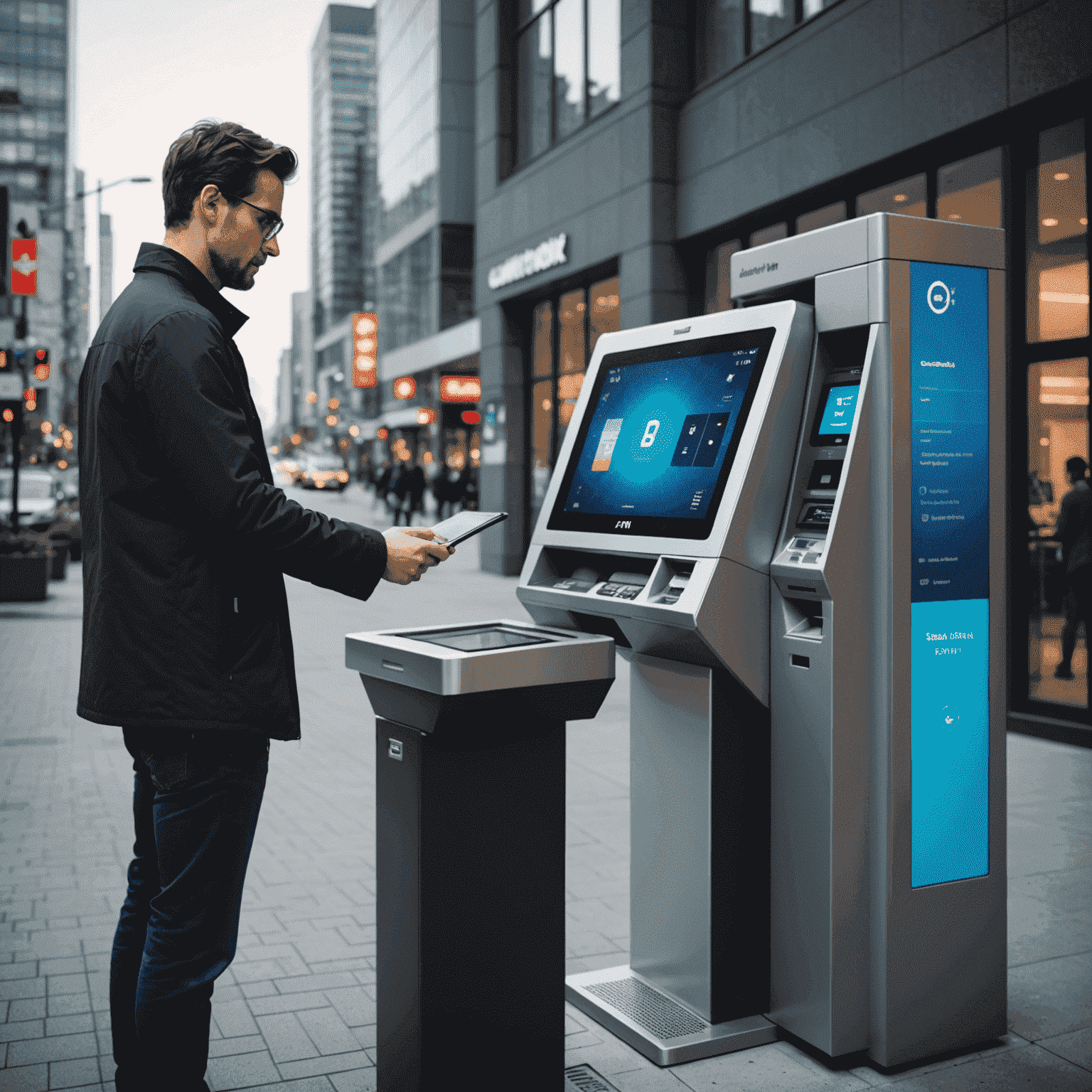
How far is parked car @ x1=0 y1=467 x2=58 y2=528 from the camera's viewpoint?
22344 mm

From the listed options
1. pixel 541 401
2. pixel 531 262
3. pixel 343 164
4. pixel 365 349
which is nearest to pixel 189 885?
pixel 531 262

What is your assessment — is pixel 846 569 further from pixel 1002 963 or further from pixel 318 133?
pixel 318 133

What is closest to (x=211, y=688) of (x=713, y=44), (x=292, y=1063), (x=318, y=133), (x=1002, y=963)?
(x=292, y=1063)

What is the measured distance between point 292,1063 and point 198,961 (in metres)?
1.02

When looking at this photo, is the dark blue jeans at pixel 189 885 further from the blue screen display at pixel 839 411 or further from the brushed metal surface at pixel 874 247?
the brushed metal surface at pixel 874 247

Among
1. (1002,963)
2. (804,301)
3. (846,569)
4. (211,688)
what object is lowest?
(1002,963)

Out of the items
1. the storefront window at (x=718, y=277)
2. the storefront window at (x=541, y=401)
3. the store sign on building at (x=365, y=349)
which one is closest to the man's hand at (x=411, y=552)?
the storefront window at (x=718, y=277)

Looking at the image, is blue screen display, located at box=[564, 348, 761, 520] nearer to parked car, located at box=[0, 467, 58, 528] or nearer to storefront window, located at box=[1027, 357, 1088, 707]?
storefront window, located at box=[1027, 357, 1088, 707]

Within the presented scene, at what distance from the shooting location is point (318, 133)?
477 feet

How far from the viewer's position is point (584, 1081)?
10.8 ft

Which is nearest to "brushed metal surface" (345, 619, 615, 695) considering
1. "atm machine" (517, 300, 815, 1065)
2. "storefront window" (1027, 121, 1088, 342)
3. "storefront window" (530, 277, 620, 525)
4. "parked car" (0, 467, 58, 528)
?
"atm machine" (517, 300, 815, 1065)

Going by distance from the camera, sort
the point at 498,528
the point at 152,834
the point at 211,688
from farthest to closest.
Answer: the point at 498,528, the point at 152,834, the point at 211,688

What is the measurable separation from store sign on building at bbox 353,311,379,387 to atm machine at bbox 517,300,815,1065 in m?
44.7

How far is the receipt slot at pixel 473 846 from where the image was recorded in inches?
112
